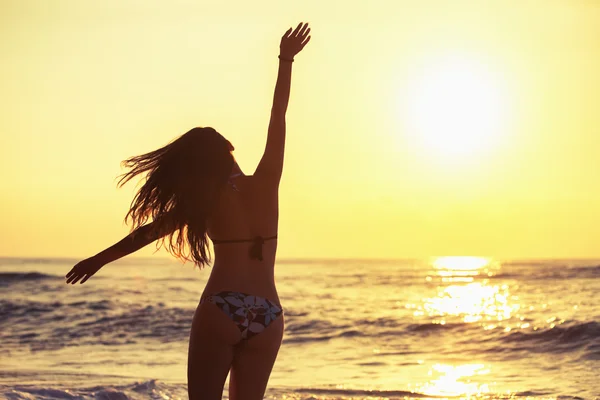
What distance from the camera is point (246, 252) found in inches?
140

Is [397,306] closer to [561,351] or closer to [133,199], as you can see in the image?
[561,351]

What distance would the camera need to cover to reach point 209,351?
3.49 meters

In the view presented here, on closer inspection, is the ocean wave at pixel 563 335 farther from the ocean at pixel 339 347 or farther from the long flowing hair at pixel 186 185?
the long flowing hair at pixel 186 185

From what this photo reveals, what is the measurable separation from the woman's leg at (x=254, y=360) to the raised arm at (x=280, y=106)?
0.64m

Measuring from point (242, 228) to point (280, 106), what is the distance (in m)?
0.55

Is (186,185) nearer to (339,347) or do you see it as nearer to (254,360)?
(254,360)

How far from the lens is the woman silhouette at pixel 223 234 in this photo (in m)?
3.50

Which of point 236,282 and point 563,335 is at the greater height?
point 236,282

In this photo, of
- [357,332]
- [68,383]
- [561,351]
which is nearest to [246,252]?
[68,383]

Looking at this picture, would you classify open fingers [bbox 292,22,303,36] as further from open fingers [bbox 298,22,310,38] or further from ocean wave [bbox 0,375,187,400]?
ocean wave [bbox 0,375,187,400]

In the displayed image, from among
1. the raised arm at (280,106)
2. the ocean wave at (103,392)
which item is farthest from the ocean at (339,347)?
the raised arm at (280,106)

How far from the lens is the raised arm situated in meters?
3.56

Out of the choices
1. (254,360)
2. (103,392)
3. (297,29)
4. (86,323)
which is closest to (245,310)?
(254,360)

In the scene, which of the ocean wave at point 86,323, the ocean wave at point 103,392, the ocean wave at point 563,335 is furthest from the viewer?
the ocean wave at point 86,323
